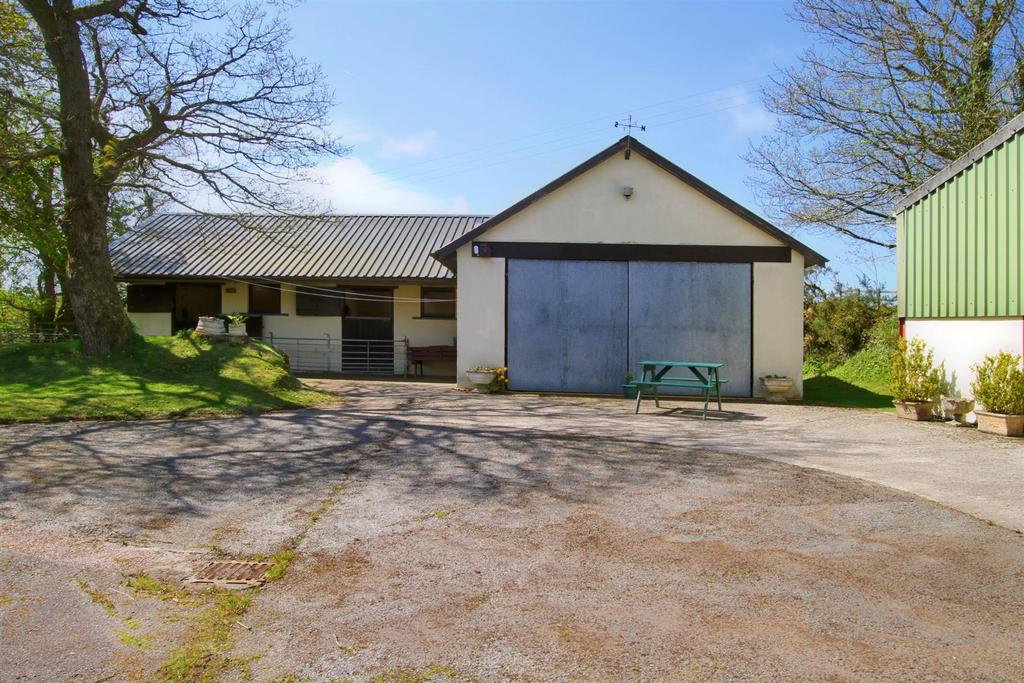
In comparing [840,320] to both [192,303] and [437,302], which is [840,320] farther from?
[192,303]

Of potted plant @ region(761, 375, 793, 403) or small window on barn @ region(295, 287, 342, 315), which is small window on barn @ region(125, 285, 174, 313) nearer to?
small window on barn @ region(295, 287, 342, 315)

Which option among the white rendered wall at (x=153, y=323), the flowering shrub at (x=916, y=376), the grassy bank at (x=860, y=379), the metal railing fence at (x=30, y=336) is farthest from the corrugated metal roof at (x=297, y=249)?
the flowering shrub at (x=916, y=376)

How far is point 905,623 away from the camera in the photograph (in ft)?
12.0

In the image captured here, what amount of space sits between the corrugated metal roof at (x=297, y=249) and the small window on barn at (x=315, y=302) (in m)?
0.67

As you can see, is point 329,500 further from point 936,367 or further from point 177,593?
point 936,367

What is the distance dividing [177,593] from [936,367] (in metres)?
11.8

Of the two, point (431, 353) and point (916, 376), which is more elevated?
point (431, 353)

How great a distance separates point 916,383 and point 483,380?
7.96 m

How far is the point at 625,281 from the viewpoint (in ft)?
50.8

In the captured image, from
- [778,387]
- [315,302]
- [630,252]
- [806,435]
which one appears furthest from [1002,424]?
[315,302]

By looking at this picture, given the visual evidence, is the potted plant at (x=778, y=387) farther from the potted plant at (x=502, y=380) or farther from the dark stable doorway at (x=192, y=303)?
the dark stable doorway at (x=192, y=303)

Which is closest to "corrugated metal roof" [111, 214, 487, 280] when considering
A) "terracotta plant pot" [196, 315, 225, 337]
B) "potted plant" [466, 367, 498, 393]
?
"terracotta plant pot" [196, 315, 225, 337]

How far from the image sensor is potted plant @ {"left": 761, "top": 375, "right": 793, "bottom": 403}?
1475 cm

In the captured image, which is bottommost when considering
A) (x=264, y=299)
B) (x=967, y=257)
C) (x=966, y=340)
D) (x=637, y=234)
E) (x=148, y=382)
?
(x=148, y=382)
